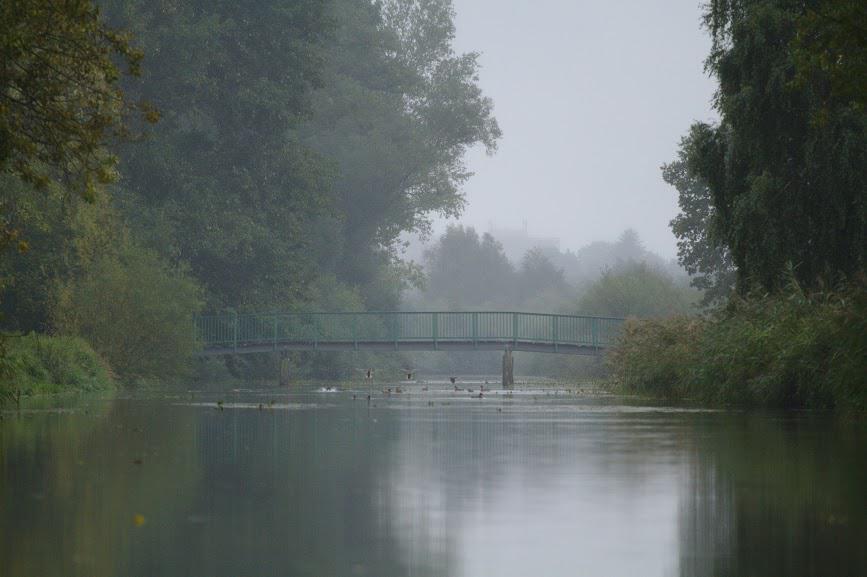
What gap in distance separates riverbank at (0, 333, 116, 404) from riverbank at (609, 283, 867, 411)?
13148mm

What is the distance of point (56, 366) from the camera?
35500 mm

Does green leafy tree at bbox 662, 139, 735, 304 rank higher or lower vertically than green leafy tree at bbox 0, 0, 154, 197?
higher

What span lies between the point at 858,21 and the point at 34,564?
13.1 m

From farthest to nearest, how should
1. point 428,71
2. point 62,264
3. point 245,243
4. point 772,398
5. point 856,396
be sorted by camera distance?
point 428,71
point 245,243
point 62,264
point 772,398
point 856,396

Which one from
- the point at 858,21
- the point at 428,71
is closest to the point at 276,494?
the point at 858,21

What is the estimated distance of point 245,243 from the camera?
60656 mm

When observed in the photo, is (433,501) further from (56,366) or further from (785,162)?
(56,366)

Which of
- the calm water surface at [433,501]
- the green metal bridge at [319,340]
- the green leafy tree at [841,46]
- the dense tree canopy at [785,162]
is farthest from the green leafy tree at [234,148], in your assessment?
the green leafy tree at [841,46]

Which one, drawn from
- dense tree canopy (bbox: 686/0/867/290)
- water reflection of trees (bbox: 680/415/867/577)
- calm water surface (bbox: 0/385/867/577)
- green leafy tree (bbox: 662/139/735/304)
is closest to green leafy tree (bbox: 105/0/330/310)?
green leafy tree (bbox: 662/139/735/304)

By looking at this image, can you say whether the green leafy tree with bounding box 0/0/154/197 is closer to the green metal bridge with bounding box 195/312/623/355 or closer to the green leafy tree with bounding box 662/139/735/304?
the green metal bridge with bounding box 195/312/623/355

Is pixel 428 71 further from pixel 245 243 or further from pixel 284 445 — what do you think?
pixel 284 445

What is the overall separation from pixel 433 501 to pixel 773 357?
16.8 meters

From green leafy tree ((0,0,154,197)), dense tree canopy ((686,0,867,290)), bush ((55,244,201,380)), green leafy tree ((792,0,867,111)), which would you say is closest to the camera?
green leafy tree ((0,0,154,197))

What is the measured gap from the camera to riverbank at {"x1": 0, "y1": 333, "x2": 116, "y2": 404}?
1259 inches
